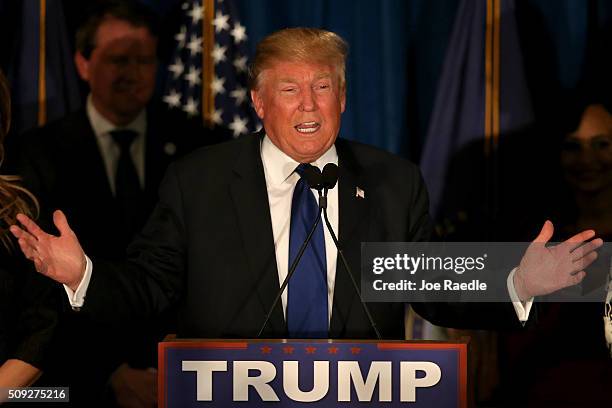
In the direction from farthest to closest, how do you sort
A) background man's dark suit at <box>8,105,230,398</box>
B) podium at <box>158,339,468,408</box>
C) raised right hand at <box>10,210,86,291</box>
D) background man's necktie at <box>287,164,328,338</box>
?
background man's dark suit at <box>8,105,230,398</box>, background man's necktie at <box>287,164,328,338</box>, raised right hand at <box>10,210,86,291</box>, podium at <box>158,339,468,408</box>

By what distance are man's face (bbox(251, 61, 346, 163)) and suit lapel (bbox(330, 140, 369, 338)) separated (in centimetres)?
13

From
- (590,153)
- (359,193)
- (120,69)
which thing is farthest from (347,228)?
(590,153)

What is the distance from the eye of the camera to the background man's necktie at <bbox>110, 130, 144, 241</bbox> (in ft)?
15.3

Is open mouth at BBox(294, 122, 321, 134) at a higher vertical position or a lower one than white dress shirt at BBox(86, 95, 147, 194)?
higher

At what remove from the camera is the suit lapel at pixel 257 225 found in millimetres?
3057

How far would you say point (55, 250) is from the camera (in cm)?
276

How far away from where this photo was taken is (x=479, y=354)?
15.7ft

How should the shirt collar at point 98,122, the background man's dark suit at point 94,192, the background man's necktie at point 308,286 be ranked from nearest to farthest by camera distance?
the background man's necktie at point 308,286
the background man's dark suit at point 94,192
the shirt collar at point 98,122

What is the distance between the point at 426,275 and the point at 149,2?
69.2 inches

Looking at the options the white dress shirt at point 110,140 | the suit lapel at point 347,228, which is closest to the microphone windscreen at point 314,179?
the suit lapel at point 347,228

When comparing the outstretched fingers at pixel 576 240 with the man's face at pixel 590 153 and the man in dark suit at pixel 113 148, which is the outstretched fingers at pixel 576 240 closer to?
the man's face at pixel 590 153

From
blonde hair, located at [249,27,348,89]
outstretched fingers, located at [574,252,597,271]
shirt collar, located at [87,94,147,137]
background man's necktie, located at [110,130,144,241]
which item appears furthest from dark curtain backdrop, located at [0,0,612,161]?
outstretched fingers, located at [574,252,597,271]

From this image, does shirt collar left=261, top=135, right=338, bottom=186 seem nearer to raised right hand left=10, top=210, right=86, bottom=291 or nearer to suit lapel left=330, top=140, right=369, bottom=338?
suit lapel left=330, top=140, right=369, bottom=338

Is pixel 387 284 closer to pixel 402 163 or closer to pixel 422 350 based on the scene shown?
pixel 402 163
